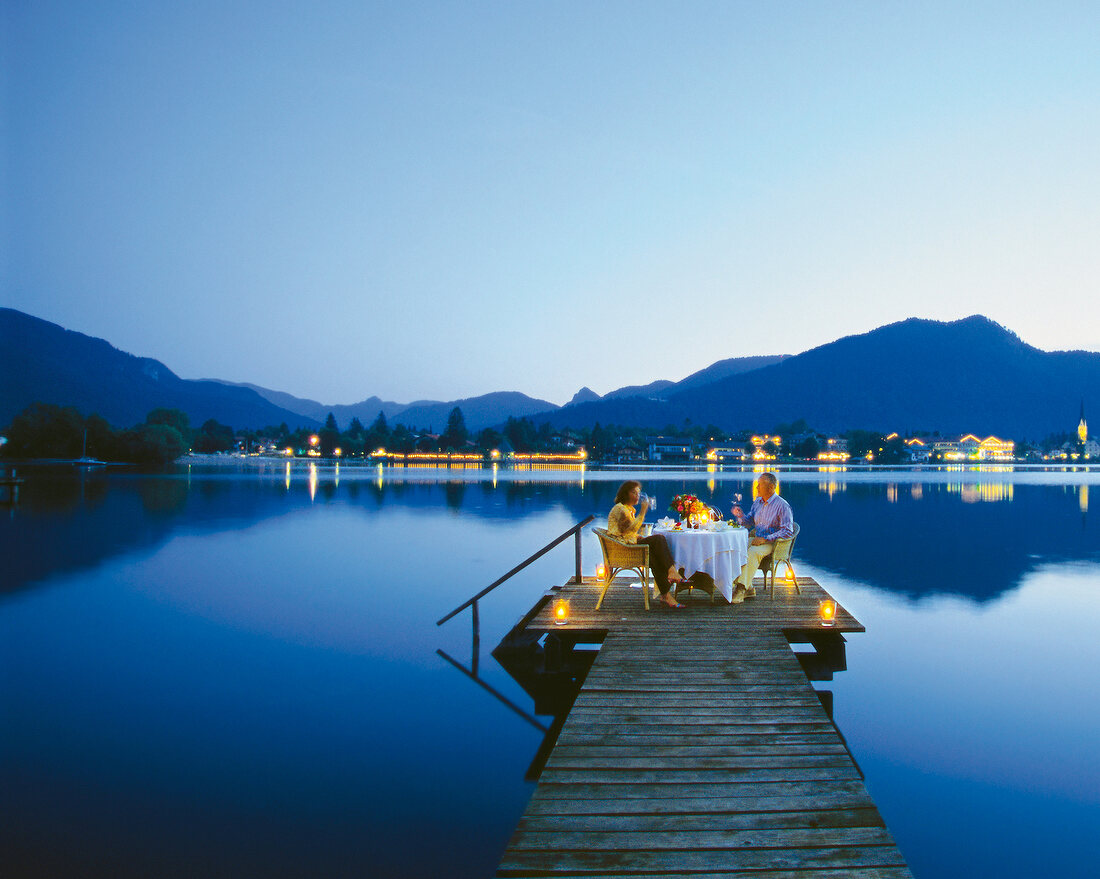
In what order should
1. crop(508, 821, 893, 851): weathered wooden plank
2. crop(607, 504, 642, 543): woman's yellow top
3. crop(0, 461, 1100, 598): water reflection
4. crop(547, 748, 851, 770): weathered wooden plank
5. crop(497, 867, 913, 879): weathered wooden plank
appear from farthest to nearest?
1. crop(0, 461, 1100, 598): water reflection
2. crop(607, 504, 642, 543): woman's yellow top
3. crop(547, 748, 851, 770): weathered wooden plank
4. crop(508, 821, 893, 851): weathered wooden plank
5. crop(497, 867, 913, 879): weathered wooden plank

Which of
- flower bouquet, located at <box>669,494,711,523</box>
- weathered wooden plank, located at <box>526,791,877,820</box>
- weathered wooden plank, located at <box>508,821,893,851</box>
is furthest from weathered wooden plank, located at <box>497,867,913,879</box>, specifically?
flower bouquet, located at <box>669,494,711,523</box>

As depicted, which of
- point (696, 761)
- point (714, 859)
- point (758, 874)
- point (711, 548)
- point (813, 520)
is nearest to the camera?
point (758, 874)

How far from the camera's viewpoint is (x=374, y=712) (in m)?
9.99

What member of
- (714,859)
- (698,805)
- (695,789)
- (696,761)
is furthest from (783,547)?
(714,859)

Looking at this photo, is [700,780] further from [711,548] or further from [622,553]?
[711,548]

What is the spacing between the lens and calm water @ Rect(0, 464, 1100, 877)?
6582mm

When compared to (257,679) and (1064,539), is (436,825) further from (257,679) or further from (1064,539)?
(1064,539)

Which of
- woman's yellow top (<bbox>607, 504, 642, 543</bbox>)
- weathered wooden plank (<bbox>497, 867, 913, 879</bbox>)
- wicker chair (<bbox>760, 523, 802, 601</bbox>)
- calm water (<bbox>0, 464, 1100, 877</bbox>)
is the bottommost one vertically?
calm water (<bbox>0, 464, 1100, 877</bbox>)

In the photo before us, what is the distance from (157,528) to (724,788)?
1322 inches

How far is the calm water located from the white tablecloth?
2450 mm

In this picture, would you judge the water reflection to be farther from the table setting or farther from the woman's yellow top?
the woman's yellow top

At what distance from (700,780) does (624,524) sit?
17.1 feet

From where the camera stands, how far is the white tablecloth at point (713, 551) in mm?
10055

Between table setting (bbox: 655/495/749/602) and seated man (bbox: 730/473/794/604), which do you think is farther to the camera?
seated man (bbox: 730/473/794/604)
